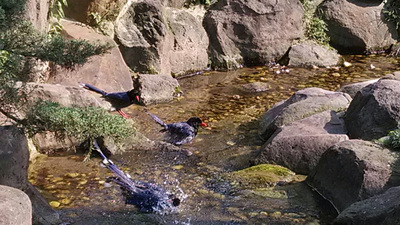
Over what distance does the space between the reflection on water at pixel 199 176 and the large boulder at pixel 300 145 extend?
0.99 feet

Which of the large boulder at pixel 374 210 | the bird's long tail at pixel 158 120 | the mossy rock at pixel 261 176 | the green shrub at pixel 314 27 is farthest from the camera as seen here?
the green shrub at pixel 314 27

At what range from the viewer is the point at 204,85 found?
10.5 meters

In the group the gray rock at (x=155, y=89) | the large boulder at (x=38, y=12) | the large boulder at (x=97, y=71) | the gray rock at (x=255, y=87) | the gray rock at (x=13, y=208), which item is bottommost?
the gray rock at (x=255, y=87)

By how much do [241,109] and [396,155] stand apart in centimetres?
388

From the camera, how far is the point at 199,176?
6.30 meters

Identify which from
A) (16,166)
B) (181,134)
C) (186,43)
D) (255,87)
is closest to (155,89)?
(181,134)

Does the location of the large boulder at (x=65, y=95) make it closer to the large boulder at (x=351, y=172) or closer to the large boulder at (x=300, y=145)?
the large boulder at (x=300, y=145)

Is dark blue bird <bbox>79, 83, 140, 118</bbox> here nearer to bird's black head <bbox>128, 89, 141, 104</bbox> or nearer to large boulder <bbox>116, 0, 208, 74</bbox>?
bird's black head <bbox>128, 89, 141, 104</bbox>

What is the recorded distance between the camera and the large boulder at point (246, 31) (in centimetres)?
1170

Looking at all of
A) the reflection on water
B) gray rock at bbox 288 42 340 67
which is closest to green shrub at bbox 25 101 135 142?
the reflection on water

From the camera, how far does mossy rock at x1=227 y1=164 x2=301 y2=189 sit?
587cm

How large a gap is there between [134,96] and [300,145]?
330cm

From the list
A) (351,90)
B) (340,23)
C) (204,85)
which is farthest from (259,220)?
(340,23)

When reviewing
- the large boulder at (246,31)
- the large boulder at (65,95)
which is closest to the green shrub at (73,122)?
the large boulder at (65,95)
